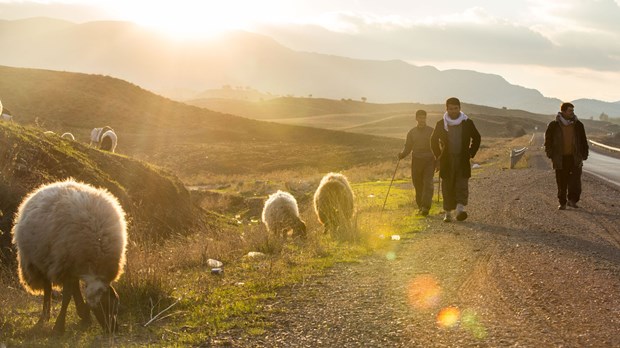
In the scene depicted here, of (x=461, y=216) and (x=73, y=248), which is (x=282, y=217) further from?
(x=73, y=248)

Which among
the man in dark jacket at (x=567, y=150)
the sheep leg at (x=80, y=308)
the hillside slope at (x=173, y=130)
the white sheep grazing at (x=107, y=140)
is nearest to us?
the sheep leg at (x=80, y=308)

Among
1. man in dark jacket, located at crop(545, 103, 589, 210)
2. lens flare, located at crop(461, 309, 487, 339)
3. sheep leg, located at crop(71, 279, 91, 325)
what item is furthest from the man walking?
sheep leg, located at crop(71, 279, 91, 325)

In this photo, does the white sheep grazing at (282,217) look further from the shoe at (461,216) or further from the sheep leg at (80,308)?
the sheep leg at (80,308)

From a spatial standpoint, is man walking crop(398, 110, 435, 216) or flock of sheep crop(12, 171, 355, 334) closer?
flock of sheep crop(12, 171, 355, 334)

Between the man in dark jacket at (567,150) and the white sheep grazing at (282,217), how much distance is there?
6611mm

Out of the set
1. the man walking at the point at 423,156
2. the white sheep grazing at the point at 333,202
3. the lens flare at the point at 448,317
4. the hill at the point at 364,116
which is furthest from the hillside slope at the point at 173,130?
the hill at the point at 364,116

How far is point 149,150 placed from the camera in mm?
51594

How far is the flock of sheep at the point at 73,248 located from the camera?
617cm

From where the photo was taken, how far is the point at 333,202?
14.1 meters

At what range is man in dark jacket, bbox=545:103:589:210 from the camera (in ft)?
47.9

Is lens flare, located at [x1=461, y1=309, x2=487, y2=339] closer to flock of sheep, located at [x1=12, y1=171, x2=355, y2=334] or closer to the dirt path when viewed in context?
the dirt path

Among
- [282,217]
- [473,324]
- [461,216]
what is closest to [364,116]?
[282,217]

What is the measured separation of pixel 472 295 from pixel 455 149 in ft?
21.5

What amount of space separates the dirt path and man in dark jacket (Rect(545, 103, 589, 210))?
7.94 ft
